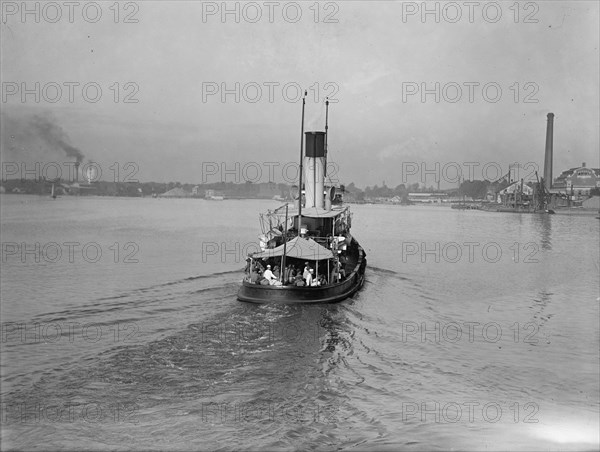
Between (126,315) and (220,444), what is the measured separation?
38.3ft

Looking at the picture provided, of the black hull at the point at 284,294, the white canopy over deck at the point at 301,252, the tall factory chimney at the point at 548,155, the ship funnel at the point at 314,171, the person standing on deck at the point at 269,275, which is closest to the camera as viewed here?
the black hull at the point at 284,294

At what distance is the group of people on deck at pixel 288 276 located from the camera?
23625 millimetres

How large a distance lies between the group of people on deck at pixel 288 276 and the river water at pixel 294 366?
3.63 ft

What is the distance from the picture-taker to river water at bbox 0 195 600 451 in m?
12.0

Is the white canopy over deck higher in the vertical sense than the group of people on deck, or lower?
higher

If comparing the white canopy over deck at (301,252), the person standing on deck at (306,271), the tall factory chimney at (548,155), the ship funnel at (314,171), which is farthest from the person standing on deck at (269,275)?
the tall factory chimney at (548,155)

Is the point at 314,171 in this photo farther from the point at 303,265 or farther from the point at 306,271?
the point at 306,271

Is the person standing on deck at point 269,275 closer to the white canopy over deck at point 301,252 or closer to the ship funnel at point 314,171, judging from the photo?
the white canopy over deck at point 301,252

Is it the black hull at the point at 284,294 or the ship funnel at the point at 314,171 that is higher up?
the ship funnel at the point at 314,171

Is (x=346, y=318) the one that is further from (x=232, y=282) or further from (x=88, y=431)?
(x=88, y=431)

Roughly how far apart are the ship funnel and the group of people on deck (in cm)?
997

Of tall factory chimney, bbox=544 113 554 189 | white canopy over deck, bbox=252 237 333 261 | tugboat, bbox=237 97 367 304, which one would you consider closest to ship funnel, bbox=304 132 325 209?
tugboat, bbox=237 97 367 304

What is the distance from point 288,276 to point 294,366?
7797 mm

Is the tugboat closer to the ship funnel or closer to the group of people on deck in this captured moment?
the group of people on deck
